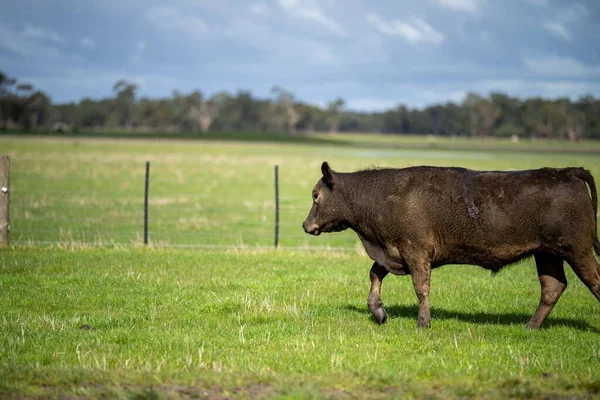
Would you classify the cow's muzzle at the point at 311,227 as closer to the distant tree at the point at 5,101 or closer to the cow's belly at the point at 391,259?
the cow's belly at the point at 391,259

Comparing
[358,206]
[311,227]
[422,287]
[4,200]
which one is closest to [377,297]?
[422,287]

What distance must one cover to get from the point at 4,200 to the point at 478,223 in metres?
11.2

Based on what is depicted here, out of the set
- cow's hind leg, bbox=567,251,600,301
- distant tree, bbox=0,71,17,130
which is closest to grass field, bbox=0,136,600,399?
cow's hind leg, bbox=567,251,600,301

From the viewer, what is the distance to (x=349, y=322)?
9859 millimetres

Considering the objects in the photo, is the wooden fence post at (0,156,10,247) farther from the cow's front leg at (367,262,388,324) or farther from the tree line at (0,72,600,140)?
the tree line at (0,72,600,140)

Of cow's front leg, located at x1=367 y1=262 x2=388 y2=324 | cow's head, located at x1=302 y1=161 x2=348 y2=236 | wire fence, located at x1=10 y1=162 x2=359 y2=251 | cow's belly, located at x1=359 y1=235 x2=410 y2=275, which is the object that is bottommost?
wire fence, located at x1=10 y1=162 x2=359 y2=251

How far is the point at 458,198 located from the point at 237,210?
787 inches

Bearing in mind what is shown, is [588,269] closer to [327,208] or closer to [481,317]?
[481,317]

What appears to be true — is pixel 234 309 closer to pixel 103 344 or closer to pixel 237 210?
pixel 103 344

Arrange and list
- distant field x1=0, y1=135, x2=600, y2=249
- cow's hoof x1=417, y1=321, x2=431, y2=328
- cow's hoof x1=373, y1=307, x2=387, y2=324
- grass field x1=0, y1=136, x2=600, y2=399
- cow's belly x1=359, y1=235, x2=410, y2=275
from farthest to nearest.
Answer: distant field x1=0, y1=135, x2=600, y2=249, cow's belly x1=359, y1=235, x2=410, y2=275, cow's hoof x1=373, y1=307, x2=387, y2=324, cow's hoof x1=417, y1=321, x2=431, y2=328, grass field x1=0, y1=136, x2=600, y2=399

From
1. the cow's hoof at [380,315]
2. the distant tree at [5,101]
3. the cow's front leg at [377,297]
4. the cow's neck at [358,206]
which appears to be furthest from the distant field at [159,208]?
the distant tree at [5,101]

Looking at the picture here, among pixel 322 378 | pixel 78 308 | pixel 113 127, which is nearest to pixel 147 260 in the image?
pixel 78 308

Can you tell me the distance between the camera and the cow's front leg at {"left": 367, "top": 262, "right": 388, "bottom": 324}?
9781mm

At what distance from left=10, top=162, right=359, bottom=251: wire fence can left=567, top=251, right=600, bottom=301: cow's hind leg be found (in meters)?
9.80
